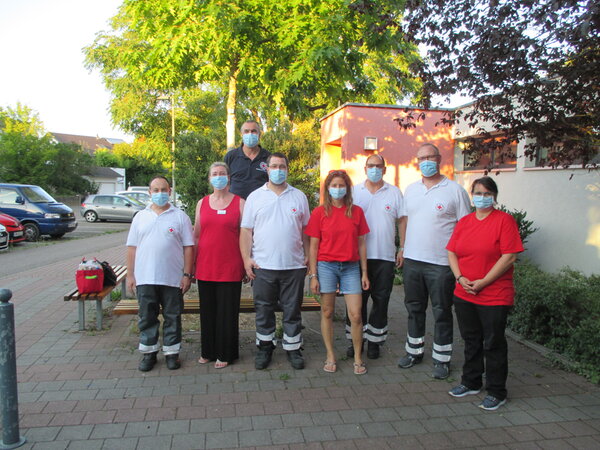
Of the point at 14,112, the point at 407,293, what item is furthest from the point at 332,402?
the point at 14,112

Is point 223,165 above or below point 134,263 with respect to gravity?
above

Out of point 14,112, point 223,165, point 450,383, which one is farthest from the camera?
point 14,112

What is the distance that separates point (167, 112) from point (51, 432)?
29383 millimetres

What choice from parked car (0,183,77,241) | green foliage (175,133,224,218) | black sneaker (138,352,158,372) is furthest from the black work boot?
parked car (0,183,77,241)

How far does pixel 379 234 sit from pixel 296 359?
1.44 m

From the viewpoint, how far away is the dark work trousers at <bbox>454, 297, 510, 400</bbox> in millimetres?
3736

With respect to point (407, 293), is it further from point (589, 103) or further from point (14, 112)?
point (14, 112)

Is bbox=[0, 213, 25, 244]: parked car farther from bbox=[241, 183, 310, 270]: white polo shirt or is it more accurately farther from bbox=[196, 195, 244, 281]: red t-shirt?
bbox=[241, 183, 310, 270]: white polo shirt

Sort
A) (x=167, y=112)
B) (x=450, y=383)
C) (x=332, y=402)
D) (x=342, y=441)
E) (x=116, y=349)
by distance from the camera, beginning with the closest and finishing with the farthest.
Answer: (x=342, y=441), (x=332, y=402), (x=450, y=383), (x=116, y=349), (x=167, y=112)

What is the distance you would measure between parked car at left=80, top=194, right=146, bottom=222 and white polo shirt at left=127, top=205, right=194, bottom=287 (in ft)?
76.3

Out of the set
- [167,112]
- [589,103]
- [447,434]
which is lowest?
[447,434]

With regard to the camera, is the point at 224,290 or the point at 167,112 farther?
the point at 167,112

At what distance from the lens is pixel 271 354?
185 inches

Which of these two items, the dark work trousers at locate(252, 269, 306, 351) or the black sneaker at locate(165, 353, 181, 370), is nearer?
the dark work trousers at locate(252, 269, 306, 351)
